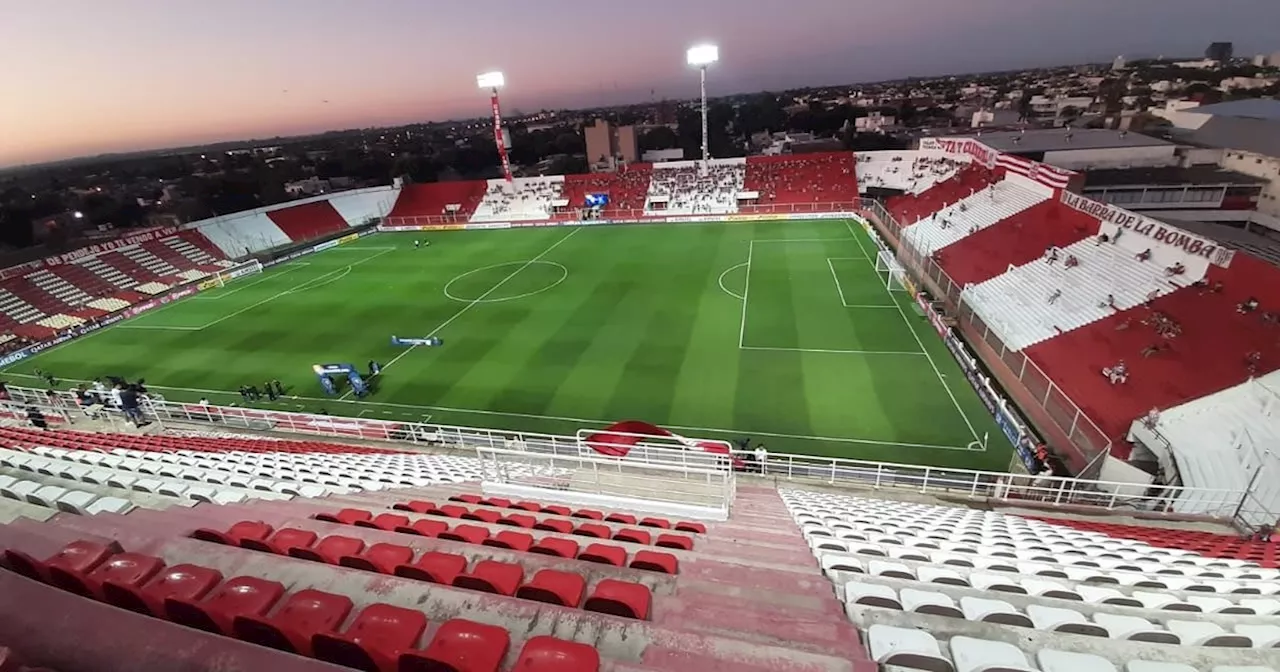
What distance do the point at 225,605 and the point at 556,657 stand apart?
2.32m

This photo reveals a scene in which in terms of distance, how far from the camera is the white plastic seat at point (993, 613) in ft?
13.9

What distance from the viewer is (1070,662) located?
347 cm

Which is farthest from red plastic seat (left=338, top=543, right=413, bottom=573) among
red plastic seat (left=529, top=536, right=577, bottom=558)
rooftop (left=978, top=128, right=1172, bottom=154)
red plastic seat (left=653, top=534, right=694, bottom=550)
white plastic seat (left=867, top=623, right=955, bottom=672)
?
rooftop (left=978, top=128, right=1172, bottom=154)

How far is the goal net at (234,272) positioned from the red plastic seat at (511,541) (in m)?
43.3

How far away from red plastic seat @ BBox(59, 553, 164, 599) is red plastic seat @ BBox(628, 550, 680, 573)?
385 centimetres

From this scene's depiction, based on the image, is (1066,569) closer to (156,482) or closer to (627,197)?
(156,482)

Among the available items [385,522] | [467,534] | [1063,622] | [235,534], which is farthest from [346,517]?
[1063,622]

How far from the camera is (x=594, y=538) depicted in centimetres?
657

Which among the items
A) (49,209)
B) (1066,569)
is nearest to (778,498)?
(1066,569)

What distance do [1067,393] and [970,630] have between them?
1750cm

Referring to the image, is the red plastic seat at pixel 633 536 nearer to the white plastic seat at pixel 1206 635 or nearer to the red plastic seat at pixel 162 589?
the red plastic seat at pixel 162 589

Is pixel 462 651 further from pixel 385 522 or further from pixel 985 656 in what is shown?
pixel 385 522

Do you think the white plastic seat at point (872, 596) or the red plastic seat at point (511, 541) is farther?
the red plastic seat at point (511, 541)

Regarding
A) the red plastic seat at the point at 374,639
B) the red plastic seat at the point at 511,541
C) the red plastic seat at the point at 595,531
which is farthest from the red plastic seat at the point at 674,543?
the red plastic seat at the point at 374,639
